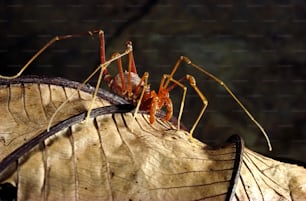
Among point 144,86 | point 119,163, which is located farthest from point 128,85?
point 119,163

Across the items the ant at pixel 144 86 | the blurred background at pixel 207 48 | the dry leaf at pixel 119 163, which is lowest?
the dry leaf at pixel 119 163

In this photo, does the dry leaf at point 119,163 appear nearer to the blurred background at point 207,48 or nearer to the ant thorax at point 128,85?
the ant thorax at point 128,85

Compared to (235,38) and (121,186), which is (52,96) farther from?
(235,38)

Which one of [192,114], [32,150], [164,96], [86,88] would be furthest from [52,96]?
[192,114]

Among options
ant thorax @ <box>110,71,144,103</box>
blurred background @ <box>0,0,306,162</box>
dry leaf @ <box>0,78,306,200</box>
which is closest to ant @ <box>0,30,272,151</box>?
ant thorax @ <box>110,71,144,103</box>

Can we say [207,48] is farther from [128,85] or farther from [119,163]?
[119,163]

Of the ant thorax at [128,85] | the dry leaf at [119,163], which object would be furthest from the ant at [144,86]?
the dry leaf at [119,163]

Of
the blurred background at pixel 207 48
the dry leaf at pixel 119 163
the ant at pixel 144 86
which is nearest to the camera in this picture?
the dry leaf at pixel 119 163
